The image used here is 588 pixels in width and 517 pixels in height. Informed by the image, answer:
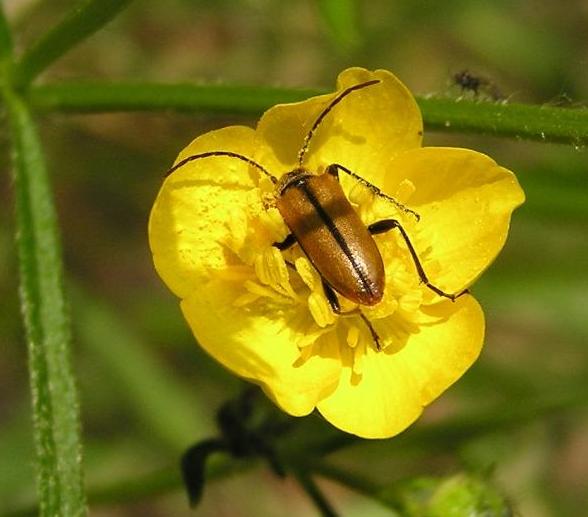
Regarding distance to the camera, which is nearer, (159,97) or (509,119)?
(509,119)

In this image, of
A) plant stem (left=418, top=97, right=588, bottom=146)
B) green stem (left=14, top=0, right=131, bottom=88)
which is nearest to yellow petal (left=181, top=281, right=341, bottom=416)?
plant stem (left=418, top=97, right=588, bottom=146)

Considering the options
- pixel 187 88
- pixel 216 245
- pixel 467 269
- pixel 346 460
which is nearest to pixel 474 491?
pixel 467 269


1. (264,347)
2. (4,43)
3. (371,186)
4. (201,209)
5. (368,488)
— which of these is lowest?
(368,488)

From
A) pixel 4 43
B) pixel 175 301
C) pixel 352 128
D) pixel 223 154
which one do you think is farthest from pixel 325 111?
pixel 175 301

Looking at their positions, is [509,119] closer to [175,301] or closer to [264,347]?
[264,347]

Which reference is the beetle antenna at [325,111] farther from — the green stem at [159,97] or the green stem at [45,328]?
the green stem at [45,328]

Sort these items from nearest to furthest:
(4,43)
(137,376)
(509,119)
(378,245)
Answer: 1. (509,119)
2. (378,245)
3. (4,43)
4. (137,376)

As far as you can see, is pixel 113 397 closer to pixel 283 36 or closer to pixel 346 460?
pixel 346 460
